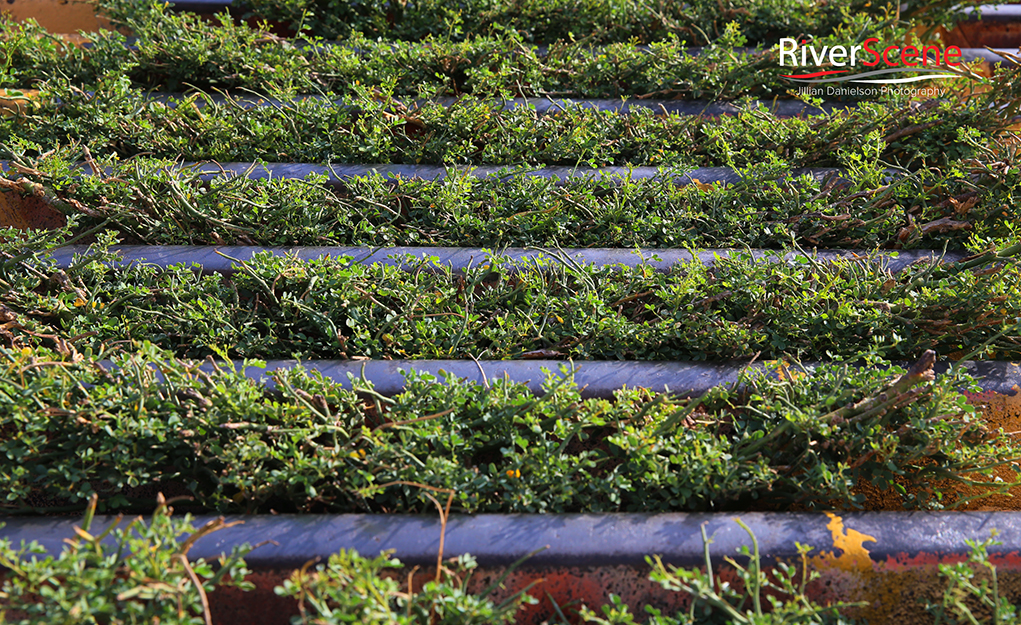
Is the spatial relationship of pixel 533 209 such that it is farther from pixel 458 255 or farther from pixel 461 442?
pixel 461 442

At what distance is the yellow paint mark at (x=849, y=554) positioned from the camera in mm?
1602

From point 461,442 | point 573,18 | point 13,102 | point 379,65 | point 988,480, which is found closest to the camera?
point 461,442

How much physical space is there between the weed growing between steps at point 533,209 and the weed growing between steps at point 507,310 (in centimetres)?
25

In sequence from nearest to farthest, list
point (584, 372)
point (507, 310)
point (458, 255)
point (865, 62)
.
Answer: point (584, 372) < point (507, 310) < point (458, 255) < point (865, 62)

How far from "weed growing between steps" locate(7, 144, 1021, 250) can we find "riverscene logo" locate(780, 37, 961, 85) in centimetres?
81

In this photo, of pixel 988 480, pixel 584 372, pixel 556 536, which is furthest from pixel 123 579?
pixel 988 480

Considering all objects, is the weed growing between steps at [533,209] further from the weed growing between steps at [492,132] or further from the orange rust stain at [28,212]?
the weed growing between steps at [492,132]

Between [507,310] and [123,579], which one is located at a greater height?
[507,310]

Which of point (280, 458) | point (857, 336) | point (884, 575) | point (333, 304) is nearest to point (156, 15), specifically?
point (333, 304)

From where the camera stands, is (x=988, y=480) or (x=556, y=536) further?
(x=988, y=480)

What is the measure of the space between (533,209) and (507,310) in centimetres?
50

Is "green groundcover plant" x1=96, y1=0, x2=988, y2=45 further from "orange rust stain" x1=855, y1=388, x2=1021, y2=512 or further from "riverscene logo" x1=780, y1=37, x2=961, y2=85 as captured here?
"orange rust stain" x1=855, y1=388, x2=1021, y2=512

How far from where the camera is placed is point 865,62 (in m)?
3.36

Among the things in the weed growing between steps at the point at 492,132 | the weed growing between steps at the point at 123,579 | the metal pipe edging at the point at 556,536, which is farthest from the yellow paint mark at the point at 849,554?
the weed growing between steps at the point at 492,132
